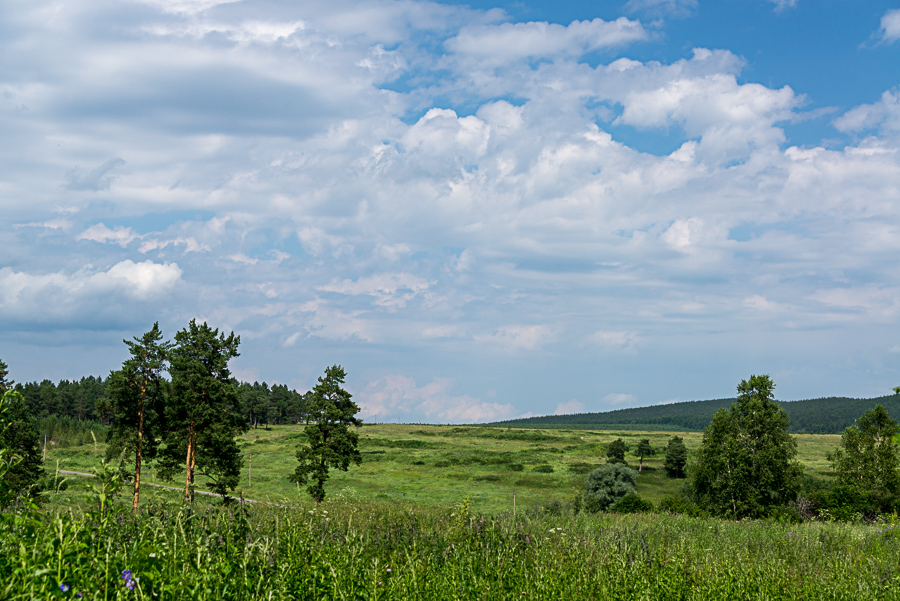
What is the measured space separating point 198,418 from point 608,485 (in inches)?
1479

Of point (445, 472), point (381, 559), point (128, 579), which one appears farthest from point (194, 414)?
point (445, 472)

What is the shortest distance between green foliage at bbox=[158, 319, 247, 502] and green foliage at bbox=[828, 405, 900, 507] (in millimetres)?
45563

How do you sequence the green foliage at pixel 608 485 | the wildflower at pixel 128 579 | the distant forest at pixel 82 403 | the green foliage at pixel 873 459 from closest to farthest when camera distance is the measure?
the wildflower at pixel 128 579
the green foliage at pixel 873 459
the green foliage at pixel 608 485
the distant forest at pixel 82 403

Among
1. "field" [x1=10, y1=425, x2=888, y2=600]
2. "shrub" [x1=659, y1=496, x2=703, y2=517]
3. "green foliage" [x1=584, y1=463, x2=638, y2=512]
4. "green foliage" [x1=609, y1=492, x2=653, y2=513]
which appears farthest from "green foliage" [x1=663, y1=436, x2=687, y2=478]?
"field" [x1=10, y1=425, x2=888, y2=600]

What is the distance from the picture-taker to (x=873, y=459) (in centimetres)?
5128

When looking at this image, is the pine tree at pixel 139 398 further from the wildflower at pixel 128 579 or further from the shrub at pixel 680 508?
the wildflower at pixel 128 579

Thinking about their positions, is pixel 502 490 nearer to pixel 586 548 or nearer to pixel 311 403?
pixel 311 403

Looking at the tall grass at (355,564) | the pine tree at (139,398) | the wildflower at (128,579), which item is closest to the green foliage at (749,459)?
the tall grass at (355,564)

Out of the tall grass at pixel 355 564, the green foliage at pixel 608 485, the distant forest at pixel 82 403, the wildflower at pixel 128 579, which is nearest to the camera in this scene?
the wildflower at pixel 128 579

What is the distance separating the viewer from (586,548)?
36.3 feet

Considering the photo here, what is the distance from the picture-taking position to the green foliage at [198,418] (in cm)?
3769

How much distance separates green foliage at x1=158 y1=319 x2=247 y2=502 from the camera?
37688mm

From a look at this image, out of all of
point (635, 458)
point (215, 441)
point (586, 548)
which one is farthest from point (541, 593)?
point (635, 458)

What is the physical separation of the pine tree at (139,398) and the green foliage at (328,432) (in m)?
9.02
